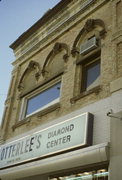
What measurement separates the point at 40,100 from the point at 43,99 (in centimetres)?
24

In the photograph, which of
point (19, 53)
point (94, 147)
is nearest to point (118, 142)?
point (94, 147)

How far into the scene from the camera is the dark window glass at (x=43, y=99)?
36.9 feet

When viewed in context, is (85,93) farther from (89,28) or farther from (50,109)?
(89,28)

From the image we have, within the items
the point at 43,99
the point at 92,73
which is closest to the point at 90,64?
the point at 92,73

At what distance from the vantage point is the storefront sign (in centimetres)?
827

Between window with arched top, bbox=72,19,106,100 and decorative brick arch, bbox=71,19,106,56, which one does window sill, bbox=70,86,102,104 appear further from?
decorative brick arch, bbox=71,19,106,56

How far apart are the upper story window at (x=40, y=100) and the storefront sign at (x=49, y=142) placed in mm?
1550

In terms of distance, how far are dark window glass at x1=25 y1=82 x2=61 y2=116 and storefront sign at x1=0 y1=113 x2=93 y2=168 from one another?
5.33 feet

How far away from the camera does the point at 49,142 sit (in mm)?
9367

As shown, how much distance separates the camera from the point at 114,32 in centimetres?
891

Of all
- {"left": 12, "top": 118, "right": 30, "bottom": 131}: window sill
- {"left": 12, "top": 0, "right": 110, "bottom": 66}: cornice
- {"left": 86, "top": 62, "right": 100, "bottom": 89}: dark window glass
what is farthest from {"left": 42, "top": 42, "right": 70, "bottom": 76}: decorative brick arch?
{"left": 12, "top": 118, "right": 30, "bottom": 131}: window sill

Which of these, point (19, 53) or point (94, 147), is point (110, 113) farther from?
point (19, 53)

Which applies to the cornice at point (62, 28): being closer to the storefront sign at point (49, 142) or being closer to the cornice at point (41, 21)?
the cornice at point (41, 21)

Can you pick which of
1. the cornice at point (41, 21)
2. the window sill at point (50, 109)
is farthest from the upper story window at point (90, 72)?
the cornice at point (41, 21)
